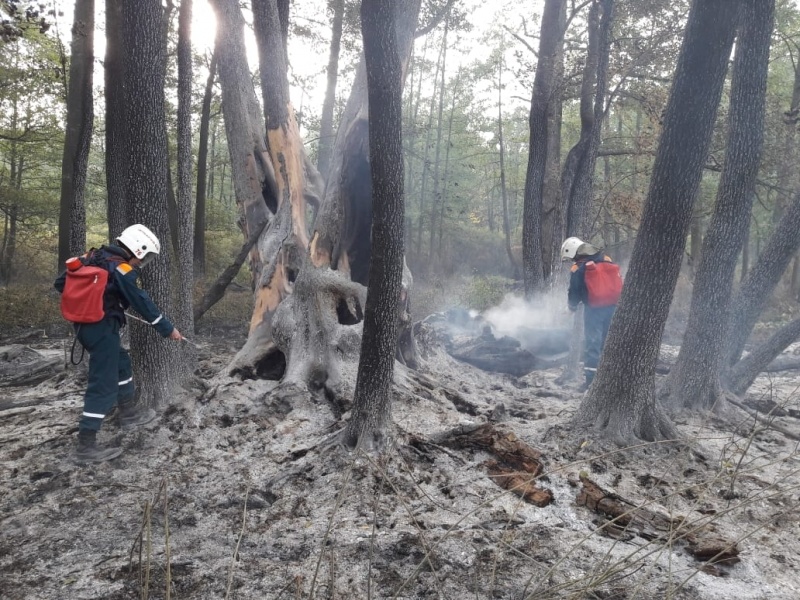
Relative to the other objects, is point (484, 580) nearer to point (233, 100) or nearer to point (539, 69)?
point (233, 100)

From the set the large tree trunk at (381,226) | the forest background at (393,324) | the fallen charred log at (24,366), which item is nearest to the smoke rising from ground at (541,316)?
the forest background at (393,324)

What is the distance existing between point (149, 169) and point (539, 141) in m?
7.37

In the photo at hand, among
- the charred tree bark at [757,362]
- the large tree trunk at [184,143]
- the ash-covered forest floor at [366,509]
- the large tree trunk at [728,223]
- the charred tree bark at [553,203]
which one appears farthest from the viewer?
the charred tree bark at [553,203]

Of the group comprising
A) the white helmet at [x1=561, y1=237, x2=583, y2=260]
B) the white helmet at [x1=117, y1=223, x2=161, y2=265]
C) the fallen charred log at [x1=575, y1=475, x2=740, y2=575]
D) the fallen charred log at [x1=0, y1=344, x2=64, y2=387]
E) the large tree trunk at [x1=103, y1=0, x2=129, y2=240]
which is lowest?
the fallen charred log at [x1=0, y1=344, x2=64, y2=387]

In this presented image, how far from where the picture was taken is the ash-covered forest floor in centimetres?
287

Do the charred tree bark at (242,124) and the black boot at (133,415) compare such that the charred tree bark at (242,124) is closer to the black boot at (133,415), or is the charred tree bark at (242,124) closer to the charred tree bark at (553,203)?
the black boot at (133,415)

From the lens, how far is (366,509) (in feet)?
12.6

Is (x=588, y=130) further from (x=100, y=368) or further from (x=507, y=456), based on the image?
(x=100, y=368)

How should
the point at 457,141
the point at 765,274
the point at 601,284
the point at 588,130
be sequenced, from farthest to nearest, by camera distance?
1. the point at 457,141
2. the point at 588,130
3. the point at 601,284
4. the point at 765,274

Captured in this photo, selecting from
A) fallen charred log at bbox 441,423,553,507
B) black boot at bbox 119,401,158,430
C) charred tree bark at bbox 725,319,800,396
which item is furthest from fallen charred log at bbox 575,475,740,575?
black boot at bbox 119,401,158,430

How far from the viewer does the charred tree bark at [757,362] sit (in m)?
6.49

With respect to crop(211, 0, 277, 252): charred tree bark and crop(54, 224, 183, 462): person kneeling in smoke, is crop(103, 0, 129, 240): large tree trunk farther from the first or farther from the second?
crop(211, 0, 277, 252): charred tree bark

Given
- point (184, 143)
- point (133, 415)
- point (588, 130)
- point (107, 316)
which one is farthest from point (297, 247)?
point (588, 130)

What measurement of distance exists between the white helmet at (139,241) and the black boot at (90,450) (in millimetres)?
1606
